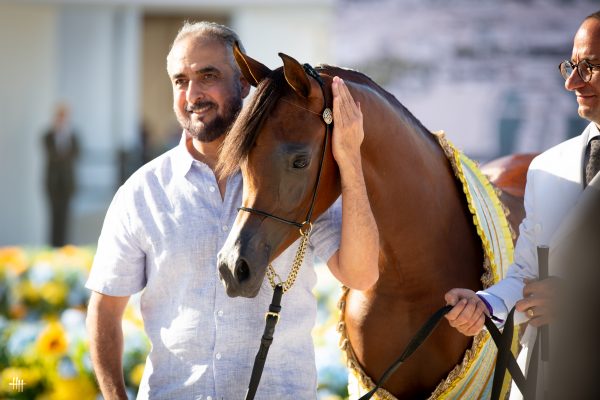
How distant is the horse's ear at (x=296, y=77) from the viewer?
2121 millimetres

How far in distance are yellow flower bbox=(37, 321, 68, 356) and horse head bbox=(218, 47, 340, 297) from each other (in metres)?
2.20

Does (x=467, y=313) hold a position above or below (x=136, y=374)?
above

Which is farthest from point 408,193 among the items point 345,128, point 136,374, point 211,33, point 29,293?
point 29,293

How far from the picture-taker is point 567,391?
1.82 metres

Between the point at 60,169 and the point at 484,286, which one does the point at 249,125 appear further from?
the point at 60,169

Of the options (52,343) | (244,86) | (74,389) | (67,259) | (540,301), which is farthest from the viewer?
(67,259)

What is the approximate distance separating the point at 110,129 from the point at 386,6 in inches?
338

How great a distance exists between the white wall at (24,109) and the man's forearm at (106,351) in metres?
12.3

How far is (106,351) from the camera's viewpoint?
2561 mm

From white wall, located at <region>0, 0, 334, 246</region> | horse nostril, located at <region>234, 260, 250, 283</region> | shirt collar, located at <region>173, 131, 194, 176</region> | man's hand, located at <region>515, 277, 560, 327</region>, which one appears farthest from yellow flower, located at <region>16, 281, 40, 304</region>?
white wall, located at <region>0, 0, 334, 246</region>

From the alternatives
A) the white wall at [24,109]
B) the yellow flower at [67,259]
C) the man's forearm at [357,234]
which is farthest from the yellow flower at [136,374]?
the white wall at [24,109]

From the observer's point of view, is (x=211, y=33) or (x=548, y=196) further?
(x=211, y=33)

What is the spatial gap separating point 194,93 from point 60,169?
33.9ft

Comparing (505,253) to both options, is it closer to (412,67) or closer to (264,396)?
(264,396)
